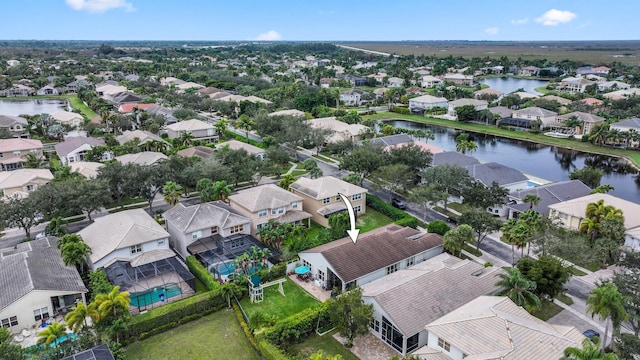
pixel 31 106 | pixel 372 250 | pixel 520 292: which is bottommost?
pixel 372 250

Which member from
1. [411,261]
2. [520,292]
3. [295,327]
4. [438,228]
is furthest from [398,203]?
[295,327]

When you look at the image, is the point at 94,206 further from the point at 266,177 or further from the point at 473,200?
the point at 473,200

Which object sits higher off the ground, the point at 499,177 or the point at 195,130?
the point at 195,130

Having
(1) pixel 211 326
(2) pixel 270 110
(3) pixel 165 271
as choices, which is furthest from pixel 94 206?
(2) pixel 270 110

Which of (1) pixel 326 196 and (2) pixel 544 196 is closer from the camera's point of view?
(1) pixel 326 196

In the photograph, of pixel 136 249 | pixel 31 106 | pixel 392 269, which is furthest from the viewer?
pixel 31 106

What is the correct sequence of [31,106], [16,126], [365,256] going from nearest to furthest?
[365,256]
[16,126]
[31,106]

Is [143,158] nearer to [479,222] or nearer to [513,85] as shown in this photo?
[479,222]
